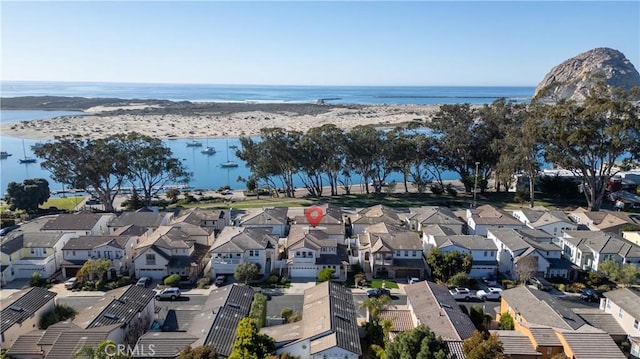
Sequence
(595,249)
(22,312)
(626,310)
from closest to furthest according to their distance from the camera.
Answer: (22,312)
(626,310)
(595,249)

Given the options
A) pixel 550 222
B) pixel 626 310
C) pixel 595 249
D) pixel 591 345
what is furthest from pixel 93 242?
pixel 550 222

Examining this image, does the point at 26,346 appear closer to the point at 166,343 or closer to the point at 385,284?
the point at 166,343

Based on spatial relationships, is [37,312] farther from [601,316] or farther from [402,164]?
[402,164]

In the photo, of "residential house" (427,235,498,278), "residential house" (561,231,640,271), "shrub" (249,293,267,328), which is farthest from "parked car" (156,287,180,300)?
"residential house" (561,231,640,271)

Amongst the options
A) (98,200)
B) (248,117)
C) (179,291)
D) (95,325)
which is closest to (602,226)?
(179,291)

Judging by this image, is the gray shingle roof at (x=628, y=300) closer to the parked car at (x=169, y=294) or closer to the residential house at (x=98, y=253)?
the parked car at (x=169, y=294)

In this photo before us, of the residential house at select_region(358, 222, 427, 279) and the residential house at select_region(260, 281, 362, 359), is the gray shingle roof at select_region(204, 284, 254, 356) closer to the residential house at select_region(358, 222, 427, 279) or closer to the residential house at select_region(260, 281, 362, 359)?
the residential house at select_region(260, 281, 362, 359)

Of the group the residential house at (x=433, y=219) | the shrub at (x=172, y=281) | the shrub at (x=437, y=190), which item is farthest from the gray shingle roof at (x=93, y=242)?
the shrub at (x=437, y=190)
